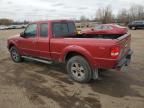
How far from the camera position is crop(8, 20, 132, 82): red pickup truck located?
16.3 ft

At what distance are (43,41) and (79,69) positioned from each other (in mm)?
1767

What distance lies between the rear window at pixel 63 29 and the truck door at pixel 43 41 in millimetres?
314

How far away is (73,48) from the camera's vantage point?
5621 mm

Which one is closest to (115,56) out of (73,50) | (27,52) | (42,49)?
(73,50)

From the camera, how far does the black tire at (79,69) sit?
217 inches

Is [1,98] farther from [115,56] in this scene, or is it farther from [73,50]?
[115,56]

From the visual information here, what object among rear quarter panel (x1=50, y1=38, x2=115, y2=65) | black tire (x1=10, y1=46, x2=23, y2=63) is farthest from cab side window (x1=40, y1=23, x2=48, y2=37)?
black tire (x1=10, y1=46, x2=23, y2=63)

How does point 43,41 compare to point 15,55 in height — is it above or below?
above

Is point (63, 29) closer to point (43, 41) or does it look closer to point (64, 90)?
point (43, 41)

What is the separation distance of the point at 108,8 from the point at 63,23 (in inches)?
2615

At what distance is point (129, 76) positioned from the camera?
624 cm

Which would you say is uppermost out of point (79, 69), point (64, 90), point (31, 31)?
point (31, 31)

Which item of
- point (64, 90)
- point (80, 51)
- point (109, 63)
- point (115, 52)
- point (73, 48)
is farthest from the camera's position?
point (73, 48)

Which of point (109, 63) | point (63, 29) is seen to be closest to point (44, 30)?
point (63, 29)
